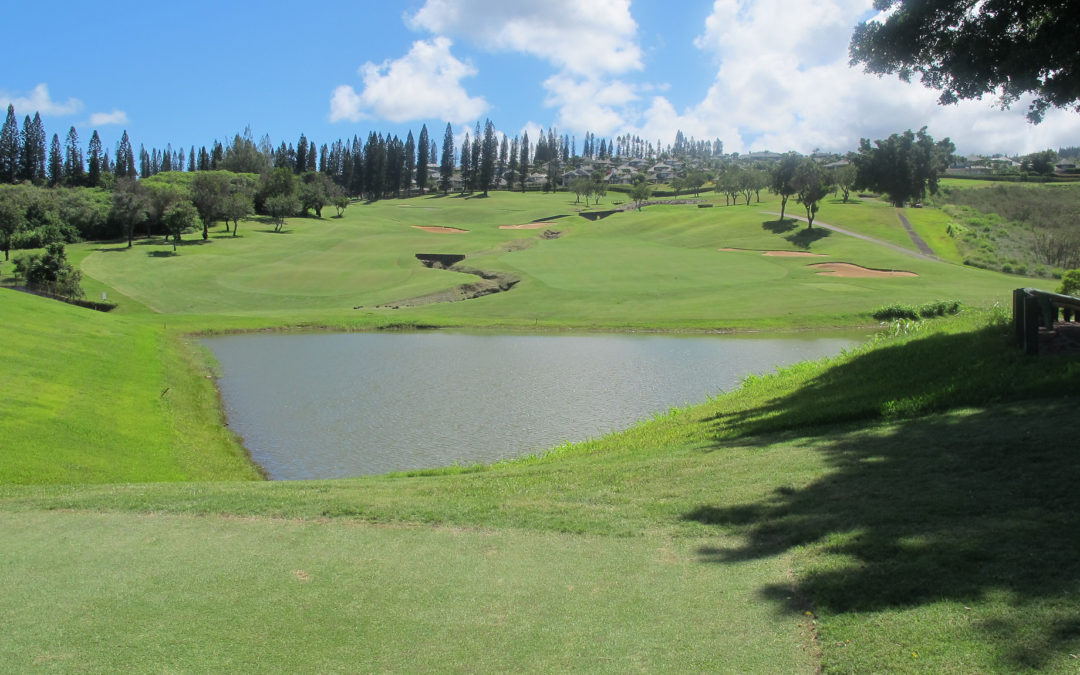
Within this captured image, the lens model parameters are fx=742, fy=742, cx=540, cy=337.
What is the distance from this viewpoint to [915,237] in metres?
73.9

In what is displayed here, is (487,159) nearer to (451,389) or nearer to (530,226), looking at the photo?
(530,226)

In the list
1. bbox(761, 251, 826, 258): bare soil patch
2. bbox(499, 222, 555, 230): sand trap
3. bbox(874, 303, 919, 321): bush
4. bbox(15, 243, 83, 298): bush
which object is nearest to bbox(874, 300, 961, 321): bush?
bbox(874, 303, 919, 321): bush

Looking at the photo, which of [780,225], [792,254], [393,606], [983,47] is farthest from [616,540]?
[780,225]

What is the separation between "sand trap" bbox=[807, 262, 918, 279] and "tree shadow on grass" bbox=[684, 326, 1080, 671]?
1881 inches

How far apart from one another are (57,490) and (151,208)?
73.4 meters

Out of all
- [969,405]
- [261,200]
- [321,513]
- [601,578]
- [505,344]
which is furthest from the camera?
[261,200]

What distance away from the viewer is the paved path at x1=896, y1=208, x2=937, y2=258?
223 ft

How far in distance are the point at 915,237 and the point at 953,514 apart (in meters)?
75.2

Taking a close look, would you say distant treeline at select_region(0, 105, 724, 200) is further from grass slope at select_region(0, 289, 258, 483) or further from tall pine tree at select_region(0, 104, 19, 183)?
grass slope at select_region(0, 289, 258, 483)

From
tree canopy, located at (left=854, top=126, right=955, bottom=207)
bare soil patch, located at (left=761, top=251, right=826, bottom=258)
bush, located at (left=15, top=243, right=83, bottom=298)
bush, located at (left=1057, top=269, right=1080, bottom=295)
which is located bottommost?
bush, located at (left=15, top=243, right=83, bottom=298)

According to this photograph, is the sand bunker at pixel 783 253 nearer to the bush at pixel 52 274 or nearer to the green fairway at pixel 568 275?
the green fairway at pixel 568 275

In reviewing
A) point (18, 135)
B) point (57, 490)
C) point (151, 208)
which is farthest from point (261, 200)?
point (57, 490)

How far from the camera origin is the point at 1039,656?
4746 mm

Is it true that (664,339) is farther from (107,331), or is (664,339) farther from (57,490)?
(57,490)
